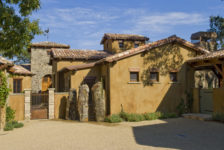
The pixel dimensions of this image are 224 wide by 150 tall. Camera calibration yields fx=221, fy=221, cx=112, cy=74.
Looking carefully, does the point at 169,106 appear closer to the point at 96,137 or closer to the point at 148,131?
the point at 148,131

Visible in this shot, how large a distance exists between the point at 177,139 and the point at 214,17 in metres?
35.0

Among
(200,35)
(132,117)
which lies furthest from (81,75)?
(200,35)

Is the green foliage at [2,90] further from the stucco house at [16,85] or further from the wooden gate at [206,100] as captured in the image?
the wooden gate at [206,100]

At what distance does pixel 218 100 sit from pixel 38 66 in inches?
896

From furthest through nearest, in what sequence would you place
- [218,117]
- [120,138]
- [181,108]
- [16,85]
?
[16,85] → [181,108] → [218,117] → [120,138]

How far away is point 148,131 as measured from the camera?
410 inches

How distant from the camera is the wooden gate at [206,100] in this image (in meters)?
13.8

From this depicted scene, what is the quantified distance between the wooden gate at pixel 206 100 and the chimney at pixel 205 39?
707 inches

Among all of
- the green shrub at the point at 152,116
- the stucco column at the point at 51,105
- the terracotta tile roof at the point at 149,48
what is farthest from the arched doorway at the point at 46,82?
the green shrub at the point at 152,116

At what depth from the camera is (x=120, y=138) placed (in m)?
8.88

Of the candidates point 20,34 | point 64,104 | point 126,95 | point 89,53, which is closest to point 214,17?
point 89,53

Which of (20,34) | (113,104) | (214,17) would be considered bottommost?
(113,104)

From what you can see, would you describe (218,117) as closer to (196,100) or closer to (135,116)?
(196,100)

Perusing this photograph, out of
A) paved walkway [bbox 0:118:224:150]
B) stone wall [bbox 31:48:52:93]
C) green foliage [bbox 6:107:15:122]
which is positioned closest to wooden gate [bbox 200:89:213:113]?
paved walkway [bbox 0:118:224:150]
